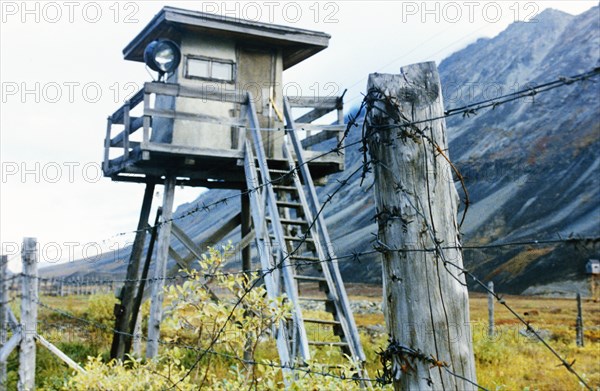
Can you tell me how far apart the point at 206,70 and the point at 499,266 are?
39.2 metres

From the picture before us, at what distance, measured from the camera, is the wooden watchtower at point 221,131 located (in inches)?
406

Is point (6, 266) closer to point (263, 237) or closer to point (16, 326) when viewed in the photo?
point (16, 326)

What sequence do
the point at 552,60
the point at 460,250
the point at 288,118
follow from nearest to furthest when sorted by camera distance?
the point at 460,250 → the point at 288,118 → the point at 552,60

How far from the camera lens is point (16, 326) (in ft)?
29.5

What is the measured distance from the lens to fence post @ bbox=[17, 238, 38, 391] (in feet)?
27.8

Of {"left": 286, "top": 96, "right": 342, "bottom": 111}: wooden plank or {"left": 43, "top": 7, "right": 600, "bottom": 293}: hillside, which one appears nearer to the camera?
{"left": 286, "top": 96, "right": 342, "bottom": 111}: wooden plank

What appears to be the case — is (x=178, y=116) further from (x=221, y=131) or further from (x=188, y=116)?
(x=221, y=131)

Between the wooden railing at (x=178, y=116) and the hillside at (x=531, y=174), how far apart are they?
15.2 metres

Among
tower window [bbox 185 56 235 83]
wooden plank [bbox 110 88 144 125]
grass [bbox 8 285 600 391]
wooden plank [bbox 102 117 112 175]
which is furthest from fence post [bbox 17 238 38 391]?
tower window [bbox 185 56 235 83]

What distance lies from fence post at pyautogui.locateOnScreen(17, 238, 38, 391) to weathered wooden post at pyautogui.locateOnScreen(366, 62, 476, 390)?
6792mm

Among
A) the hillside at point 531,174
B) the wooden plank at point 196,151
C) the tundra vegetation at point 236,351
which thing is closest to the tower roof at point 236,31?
the wooden plank at point 196,151

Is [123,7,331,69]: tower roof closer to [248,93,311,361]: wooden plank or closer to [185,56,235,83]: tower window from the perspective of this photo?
[185,56,235,83]: tower window

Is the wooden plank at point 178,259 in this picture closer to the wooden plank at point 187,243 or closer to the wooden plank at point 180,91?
the wooden plank at point 187,243

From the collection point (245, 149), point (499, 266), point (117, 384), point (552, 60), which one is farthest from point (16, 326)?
point (552, 60)
